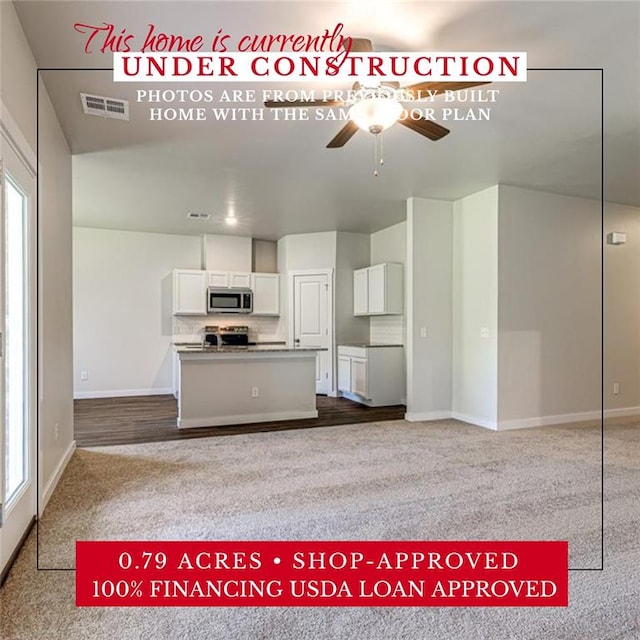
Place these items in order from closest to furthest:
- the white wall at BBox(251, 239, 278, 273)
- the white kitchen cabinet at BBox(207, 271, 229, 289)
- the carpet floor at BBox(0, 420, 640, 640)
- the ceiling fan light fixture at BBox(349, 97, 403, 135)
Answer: the carpet floor at BBox(0, 420, 640, 640)
the ceiling fan light fixture at BBox(349, 97, 403, 135)
the white kitchen cabinet at BBox(207, 271, 229, 289)
the white wall at BBox(251, 239, 278, 273)

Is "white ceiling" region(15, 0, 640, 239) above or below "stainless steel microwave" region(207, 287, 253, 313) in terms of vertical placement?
above

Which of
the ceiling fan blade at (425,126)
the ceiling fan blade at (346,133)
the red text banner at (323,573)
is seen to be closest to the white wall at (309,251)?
→ the ceiling fan blade at (346,133)

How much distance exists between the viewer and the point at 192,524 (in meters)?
2.47

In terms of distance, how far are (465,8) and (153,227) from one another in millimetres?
5668

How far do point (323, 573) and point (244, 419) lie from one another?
3.13 m

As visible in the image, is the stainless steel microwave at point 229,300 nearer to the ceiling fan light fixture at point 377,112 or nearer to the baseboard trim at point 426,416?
the baseboard trim at point 426,416

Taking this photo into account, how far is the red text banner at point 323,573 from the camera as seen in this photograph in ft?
6.00

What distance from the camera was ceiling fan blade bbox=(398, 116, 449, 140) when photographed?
2.57 metres

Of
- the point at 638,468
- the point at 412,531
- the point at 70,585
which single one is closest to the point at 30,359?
the point at 70,585

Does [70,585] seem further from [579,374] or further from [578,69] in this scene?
[579,374]

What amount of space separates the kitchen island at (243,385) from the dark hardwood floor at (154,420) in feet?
0.48

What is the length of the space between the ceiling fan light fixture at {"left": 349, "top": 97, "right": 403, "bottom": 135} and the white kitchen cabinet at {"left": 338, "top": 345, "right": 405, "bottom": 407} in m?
3.98

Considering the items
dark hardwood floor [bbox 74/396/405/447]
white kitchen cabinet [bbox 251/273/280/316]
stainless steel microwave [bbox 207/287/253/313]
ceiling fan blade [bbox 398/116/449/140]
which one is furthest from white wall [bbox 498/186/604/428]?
stainless steel microwave [bbox 207/287/253/313]

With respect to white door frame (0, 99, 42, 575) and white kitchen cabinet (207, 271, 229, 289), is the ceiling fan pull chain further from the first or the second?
white kitchen cabinet (207, 271, 229, 289)
